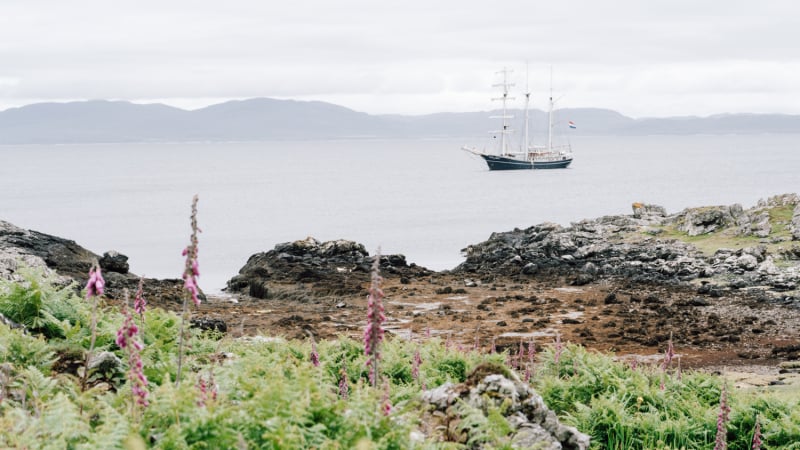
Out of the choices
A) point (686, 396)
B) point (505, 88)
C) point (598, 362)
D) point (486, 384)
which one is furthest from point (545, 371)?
point (505, 88)

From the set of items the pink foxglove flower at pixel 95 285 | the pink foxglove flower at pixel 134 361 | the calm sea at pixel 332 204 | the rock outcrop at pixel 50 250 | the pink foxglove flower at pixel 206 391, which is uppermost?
the pink foxglove flower at pixel 95 285

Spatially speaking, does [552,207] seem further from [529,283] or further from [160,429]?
[160,429]

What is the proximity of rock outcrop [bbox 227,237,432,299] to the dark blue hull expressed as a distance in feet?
409

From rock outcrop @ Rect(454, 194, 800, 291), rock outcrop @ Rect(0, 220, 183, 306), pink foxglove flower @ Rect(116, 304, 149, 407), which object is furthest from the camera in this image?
rock outcrop @ Rect(454, 194, 800, 291)

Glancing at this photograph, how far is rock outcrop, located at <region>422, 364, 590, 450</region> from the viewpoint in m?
8.70

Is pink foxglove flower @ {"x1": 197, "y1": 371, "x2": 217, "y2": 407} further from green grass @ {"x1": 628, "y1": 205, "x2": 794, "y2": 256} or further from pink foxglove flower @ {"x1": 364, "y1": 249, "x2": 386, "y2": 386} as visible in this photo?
green grass @ {"x1": 628, "y1": 205, "x2": 794, "y2": 256}

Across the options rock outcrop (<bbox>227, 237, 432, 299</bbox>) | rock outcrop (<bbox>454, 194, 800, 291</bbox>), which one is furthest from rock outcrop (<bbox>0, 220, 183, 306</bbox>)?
rock outcrop (<bbox>454, 194, 800, 291</bbox>)

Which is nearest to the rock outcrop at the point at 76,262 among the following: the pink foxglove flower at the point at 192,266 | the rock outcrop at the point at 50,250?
the rock outcrop at the point at 50,250

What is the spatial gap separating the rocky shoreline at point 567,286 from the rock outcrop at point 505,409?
44.3ft

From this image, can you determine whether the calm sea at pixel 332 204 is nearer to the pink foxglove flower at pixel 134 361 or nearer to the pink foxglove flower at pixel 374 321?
the pink foxglove flower at pixel 134 361

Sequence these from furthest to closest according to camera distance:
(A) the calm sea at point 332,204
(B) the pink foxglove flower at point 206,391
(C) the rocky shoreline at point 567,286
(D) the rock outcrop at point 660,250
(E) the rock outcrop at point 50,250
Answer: (A) the calm sea at point 332,204 < (D) the rock outcrop at point 660,250 < (E) the rock outcrop at point 50,250 < (C) the rocky shoreline at point 567,286 < (B) the pink foxglove flower at point 206,391

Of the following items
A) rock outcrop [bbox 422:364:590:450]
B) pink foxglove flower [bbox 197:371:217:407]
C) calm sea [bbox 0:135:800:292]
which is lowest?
calm sea [bbox 0:135:800:292]

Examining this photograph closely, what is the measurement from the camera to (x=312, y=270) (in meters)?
41.6

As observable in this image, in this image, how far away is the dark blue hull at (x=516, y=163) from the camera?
170 meters
